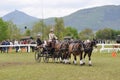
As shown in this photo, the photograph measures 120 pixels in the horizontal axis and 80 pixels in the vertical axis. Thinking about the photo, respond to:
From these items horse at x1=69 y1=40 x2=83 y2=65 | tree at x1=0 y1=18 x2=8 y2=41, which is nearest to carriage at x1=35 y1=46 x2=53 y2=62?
horse at x1=69 y1=40 x2=83 y2=65

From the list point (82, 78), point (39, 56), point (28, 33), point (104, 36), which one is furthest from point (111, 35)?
point (82, 78)

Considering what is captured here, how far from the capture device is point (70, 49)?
1009 inches

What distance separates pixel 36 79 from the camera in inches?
623

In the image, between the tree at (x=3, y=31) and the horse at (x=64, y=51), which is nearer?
the horse at (x=64, y=51)

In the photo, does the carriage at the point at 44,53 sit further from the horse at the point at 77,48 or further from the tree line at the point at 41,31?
the tree line at the point at 41,31

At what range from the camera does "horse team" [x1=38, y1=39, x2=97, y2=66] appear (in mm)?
24556

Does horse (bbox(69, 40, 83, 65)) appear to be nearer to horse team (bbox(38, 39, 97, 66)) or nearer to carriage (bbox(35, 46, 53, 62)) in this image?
horse team (bbox(38, 39, 97, 66))

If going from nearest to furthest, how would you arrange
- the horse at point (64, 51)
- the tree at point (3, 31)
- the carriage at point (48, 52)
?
the horse at point (64, 51) → the carriage at point (48, 52) → the tree at point (3, 31)

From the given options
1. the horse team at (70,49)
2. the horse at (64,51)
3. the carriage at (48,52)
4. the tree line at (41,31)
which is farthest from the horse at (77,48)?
the tree line at (41,31)

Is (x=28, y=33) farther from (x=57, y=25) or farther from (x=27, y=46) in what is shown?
(x=27, y=46)

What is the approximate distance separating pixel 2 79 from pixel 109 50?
1180 inches

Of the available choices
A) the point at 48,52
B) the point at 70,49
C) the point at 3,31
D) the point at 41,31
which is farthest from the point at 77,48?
the point at 41,31

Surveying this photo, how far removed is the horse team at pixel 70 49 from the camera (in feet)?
80.6

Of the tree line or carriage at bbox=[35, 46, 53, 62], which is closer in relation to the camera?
carriage at bbox=[35, 46, 53, 62]
